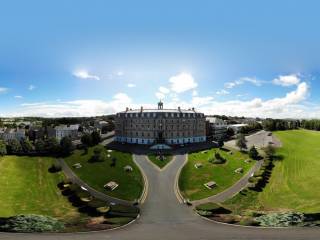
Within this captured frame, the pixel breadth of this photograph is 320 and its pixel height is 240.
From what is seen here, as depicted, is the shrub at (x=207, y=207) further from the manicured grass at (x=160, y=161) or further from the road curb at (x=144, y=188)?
the manicured grass at (x=160, y=161)

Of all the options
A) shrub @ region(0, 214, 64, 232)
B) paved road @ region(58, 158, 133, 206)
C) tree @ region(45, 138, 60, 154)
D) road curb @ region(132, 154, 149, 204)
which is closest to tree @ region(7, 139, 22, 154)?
tree @ region(45, 138, 60, 154)

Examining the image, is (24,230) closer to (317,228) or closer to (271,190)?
(317,228)

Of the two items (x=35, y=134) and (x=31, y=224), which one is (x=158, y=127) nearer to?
(x=35, y=134)

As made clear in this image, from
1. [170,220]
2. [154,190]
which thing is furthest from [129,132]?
[170,220]

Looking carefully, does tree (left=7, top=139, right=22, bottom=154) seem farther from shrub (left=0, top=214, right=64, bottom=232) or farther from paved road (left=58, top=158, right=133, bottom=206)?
shrub (left=0, top=214, right=64, bottom=232)

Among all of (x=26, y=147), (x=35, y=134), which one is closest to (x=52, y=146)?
(x=26, y=147)

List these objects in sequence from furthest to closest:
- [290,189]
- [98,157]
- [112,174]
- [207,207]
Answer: [98,157]
[112,174]
[290,189]
[207,207]
